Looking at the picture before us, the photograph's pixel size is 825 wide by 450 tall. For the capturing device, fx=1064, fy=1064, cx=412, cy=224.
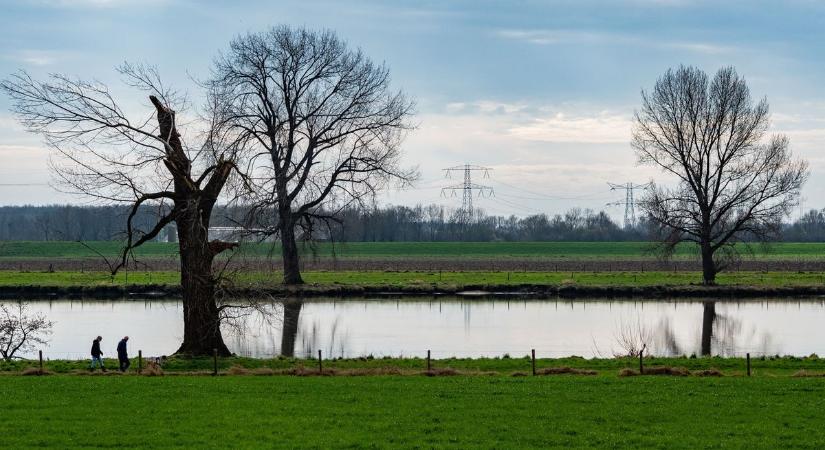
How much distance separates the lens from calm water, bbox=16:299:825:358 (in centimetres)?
3712

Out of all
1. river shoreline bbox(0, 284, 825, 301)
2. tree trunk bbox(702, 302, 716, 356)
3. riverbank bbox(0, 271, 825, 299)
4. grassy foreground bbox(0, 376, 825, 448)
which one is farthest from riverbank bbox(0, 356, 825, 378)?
river shoreline bbox(0, 284, 825, 301)

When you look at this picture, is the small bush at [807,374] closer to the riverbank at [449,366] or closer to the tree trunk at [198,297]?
the riverbank at [449,366]

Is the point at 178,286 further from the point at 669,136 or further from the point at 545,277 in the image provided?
the point at 669,136

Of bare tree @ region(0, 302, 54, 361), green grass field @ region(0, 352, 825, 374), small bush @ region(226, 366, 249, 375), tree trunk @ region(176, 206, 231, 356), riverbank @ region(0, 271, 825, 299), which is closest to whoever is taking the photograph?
small bush @ region(226, 366, 249, 375)

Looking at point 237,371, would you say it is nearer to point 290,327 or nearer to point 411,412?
point 411,412

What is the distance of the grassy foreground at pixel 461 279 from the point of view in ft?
212

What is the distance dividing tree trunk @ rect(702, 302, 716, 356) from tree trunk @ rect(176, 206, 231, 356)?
16223mm

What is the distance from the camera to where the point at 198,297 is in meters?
33.8

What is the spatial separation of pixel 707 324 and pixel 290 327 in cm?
1760

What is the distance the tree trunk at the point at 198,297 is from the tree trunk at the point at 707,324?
16.2m

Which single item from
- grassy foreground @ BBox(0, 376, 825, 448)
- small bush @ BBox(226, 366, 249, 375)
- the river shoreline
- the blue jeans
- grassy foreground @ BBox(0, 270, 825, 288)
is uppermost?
grassy foreground @ BBox(0, 270, 825, 288)

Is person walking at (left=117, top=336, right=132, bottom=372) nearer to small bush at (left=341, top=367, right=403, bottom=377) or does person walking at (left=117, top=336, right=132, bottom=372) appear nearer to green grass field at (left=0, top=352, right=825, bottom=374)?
green grass field at (left=0, top=352, right=825, bottom=374)

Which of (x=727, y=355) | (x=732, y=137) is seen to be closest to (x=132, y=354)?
(x=727, y=355)

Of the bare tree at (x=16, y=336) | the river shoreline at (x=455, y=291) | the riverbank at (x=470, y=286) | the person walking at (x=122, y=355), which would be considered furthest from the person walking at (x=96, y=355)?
the river shoreline at (x=455, y=291)
